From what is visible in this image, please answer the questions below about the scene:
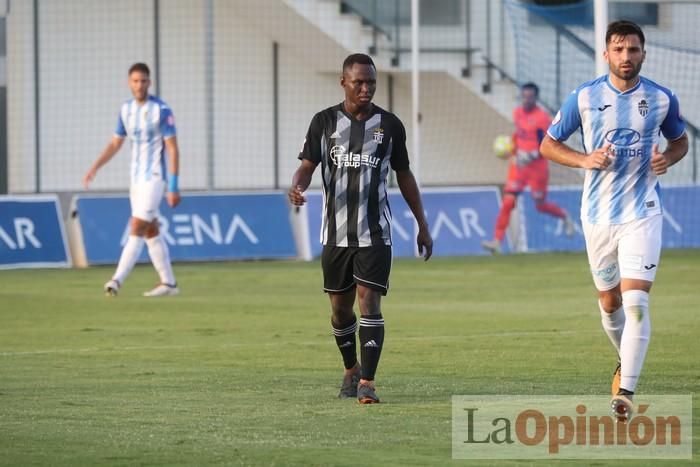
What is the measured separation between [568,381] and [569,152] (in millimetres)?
1862

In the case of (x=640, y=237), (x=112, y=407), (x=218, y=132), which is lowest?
(x=112, y=407)

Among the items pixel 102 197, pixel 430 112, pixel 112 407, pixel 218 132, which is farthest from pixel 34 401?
pixel 430 112

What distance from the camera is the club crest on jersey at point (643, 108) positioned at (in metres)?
9.03

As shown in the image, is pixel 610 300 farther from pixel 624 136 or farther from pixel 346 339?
pixel 346 339

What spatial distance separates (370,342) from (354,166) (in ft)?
3.43

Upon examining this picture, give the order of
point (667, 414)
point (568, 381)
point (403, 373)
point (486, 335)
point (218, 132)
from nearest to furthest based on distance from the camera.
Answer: point (667, 414) → point (568, 381) → point (403, 373) → point (486, 335) → point (218, 132)

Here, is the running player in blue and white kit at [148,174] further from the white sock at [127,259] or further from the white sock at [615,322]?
the white sock at [615,322]

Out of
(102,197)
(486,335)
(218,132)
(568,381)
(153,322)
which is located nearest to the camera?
(568,381)

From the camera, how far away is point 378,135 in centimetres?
971

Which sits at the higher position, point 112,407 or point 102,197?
point 102,197

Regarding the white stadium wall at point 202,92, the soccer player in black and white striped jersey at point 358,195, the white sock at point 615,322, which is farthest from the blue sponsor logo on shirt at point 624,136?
the white stadium wall at point 202,92

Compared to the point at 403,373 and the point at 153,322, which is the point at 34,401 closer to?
the point at 403,373

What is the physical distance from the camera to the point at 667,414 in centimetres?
867

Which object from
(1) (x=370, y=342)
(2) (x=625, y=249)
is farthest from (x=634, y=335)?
(1) (x=370, y=342)
